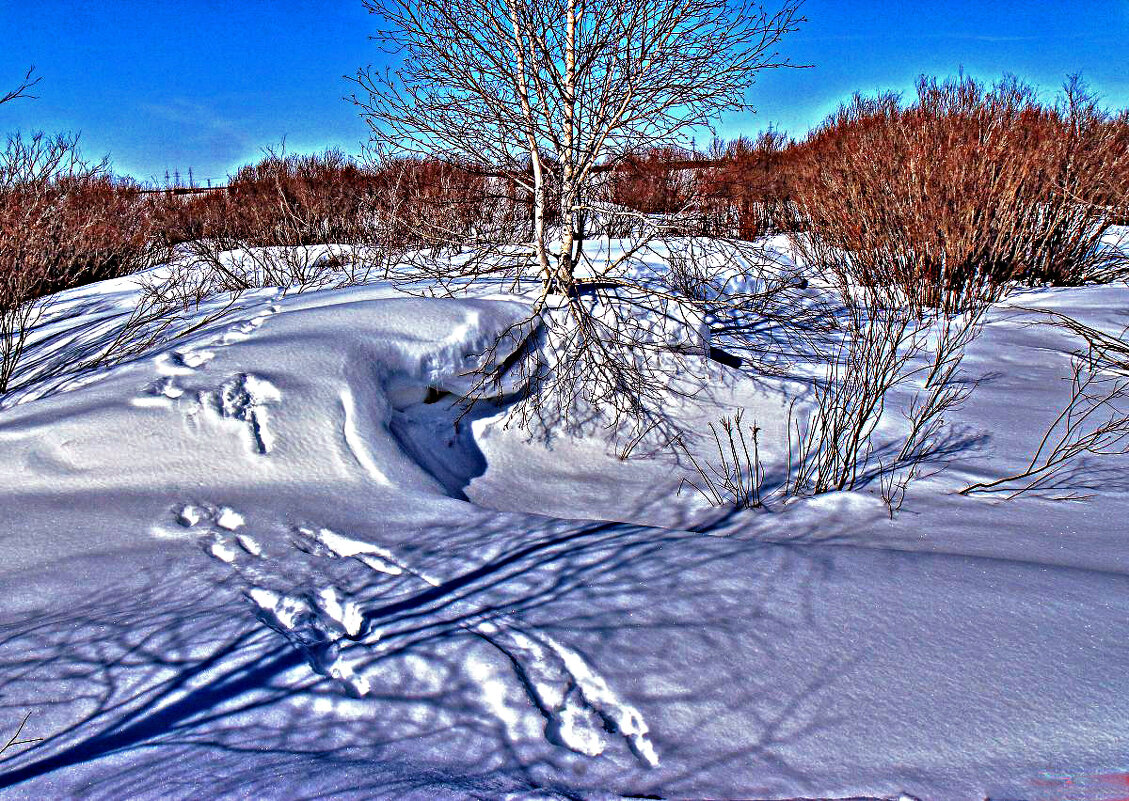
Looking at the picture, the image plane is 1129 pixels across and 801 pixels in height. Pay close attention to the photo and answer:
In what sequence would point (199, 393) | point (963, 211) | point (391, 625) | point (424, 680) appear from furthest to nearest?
point (963, 211), point (199, 393), point (391, 625), point (424, 680)

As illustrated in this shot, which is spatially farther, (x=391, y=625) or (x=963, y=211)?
(x=963, y=211)

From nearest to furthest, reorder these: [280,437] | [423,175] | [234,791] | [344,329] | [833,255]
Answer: [234,791], [280,437], [344,329], [833,255], [423,175]

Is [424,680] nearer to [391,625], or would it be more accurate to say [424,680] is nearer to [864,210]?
[391,625]

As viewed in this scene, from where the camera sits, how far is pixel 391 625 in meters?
2.26

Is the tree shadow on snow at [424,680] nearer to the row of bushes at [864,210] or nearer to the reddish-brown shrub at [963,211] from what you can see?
the row of bushes at [864,210]

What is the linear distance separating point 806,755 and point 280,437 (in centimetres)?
262

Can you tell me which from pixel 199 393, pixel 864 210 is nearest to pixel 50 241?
pixel 199 393

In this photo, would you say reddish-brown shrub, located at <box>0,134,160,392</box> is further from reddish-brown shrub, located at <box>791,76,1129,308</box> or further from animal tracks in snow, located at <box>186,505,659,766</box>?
reddish-brown shrub, located at <box>791,76,1129,308</box>

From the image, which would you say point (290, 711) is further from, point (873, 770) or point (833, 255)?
point (833, 255)

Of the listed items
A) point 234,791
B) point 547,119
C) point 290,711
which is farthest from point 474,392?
point 234,791

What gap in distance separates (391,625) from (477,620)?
262 mm

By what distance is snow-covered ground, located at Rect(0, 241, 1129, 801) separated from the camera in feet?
5.53

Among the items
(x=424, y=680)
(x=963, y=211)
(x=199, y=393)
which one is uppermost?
(x=963, y=211)

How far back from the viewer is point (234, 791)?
1.55m
